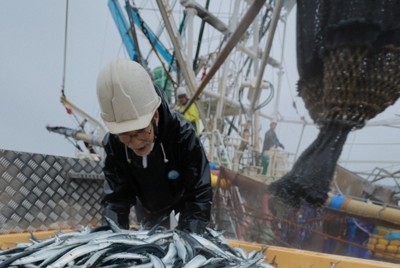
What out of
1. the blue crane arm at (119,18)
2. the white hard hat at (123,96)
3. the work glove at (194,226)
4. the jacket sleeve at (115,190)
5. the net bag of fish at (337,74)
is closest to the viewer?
the white hard hat at (123,96)

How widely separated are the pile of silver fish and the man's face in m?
0.35

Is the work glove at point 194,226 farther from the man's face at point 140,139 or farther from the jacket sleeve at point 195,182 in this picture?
the man's face at point 140,139

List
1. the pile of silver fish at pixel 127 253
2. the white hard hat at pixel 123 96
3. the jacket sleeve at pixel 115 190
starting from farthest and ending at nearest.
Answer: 1. the jacket sleeve at pixel 115 190
2. the white hard hat at pixel 123 96
3. the pile of silver fish at pixel 127 253

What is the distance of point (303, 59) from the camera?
2.37 m

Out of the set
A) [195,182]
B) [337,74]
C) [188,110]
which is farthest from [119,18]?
[195,182]

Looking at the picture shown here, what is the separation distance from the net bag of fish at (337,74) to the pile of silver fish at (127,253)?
1295mm

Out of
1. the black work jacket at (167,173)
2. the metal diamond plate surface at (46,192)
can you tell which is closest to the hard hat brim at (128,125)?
the black work jacket at (167,173)

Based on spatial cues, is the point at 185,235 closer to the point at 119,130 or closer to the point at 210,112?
the point at 119,130

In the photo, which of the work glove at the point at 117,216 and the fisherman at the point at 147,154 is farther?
the work glove at the point at 117,216

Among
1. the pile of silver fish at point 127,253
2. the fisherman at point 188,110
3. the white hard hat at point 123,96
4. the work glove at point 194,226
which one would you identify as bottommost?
the work glove at point 194,226

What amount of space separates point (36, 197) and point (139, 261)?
136 cm

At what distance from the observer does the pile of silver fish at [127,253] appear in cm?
92

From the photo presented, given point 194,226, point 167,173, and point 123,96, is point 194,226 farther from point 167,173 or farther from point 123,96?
point 123,96

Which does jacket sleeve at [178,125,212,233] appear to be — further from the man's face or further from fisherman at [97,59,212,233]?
the man's face
